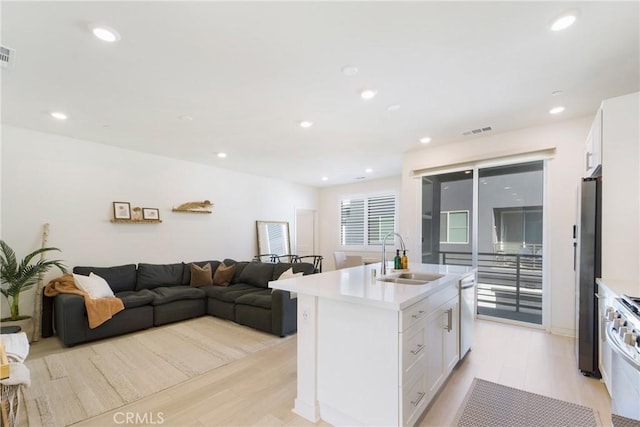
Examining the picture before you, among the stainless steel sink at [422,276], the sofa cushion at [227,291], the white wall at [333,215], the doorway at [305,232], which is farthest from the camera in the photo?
the doorway at [305,232]

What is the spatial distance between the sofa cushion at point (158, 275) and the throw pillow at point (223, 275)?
1.90 feet

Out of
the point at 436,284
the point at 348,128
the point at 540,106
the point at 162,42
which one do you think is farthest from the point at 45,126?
the point at 540,106

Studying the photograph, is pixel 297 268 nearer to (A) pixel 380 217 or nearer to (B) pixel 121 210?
(B) pixel 121 210

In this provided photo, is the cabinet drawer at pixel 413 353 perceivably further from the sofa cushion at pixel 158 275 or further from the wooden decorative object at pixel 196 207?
the wooden decorative object at pixel 196 207

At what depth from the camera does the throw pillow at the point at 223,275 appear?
496 cm

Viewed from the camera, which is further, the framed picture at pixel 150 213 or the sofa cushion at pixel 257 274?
the framed picture at pixel 150 213

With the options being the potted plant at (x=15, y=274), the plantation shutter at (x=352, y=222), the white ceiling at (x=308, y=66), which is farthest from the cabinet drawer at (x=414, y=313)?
the plantation shutter at (x=352, y=222)

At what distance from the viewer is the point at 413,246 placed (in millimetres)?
4934

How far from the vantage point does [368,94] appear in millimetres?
2865

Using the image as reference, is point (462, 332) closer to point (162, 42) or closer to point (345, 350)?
point (345, 350)

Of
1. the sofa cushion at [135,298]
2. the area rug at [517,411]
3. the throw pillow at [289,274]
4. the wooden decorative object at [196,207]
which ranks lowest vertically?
the area rug at [517,411]

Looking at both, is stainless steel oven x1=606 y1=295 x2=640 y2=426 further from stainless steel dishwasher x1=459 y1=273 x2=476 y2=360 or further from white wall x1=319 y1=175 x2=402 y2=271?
white wall x1=319 y1=175 x2=402 y2=271

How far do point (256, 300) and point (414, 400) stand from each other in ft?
8.18

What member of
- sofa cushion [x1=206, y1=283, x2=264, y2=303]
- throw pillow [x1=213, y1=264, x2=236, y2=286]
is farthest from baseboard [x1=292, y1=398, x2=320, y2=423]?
throw pillow [x1=213, y1=264, x2=236, y2=286]
